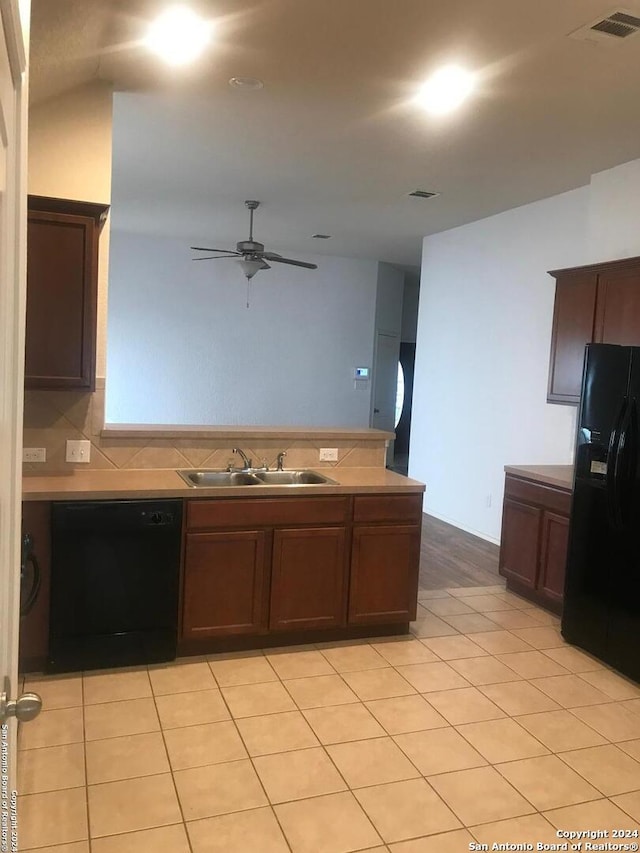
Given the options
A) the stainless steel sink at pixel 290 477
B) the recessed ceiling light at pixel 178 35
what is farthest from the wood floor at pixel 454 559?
the recessed ceiling light at pixel 178 35

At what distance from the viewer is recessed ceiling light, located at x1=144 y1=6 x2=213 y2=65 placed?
9.11 feet

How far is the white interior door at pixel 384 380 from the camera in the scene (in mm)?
9047

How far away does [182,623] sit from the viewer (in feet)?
11.0

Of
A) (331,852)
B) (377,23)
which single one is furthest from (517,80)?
(331,852)

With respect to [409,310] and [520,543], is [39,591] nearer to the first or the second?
[520,543]

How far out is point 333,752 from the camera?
2643 millimetres

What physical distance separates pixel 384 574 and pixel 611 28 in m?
2.71

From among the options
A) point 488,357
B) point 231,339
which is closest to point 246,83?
point 488,357

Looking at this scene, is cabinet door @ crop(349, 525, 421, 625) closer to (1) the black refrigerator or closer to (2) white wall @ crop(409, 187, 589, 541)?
(1) the black refrigerator

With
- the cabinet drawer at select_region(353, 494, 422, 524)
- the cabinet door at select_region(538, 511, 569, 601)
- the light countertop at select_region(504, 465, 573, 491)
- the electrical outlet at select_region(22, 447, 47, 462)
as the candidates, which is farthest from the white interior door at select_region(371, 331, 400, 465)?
the electrical outlet at select_region(22, 447, 47, 462)

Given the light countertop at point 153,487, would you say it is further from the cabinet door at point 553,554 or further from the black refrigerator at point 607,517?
the cabinet door at point 553,554

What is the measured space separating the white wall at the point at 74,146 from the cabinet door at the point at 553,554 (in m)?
2.89

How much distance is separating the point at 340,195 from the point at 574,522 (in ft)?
10.8

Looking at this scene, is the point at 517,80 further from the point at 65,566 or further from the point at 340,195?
the point at 65,566
